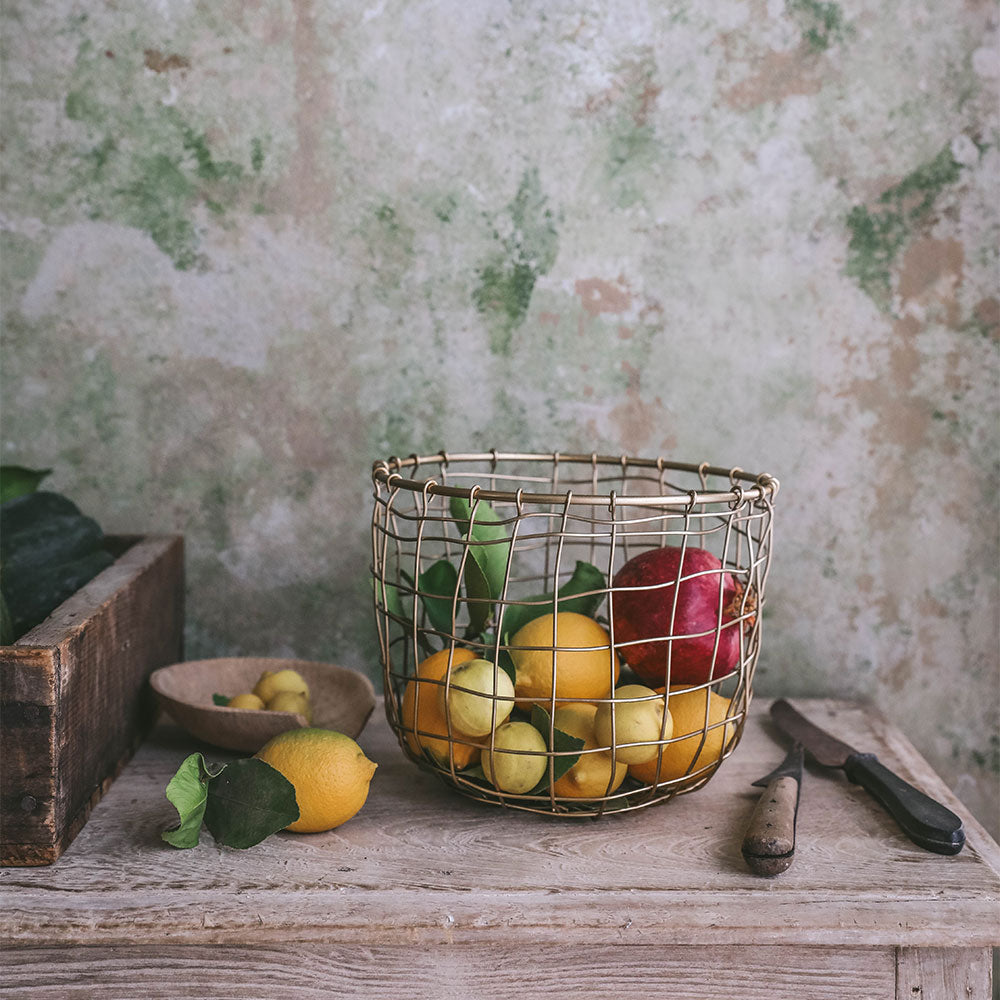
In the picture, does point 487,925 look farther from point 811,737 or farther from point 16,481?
point 16,481

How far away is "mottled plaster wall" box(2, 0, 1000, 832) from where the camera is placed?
1.06 metres

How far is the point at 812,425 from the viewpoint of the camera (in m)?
1.11

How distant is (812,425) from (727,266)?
218mm

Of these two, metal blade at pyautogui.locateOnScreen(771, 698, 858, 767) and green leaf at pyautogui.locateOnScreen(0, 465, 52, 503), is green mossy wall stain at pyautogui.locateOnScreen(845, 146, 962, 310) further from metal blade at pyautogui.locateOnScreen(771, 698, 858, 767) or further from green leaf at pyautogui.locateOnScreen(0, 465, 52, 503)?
green leaf at pyautogui.locateOnScreen(0, 465, 52, 503)

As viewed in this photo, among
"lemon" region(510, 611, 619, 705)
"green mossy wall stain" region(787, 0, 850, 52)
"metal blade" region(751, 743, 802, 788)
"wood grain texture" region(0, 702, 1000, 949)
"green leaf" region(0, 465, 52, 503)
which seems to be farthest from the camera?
"green mossy wall stain" region(787, 0, 850, 52)

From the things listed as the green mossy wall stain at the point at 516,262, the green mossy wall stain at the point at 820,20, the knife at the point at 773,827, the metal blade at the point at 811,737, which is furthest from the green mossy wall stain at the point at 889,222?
the knife at the point at 773,827

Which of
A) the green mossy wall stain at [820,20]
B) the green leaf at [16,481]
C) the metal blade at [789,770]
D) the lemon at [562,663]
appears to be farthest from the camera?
the green mossy wall stain at [820,20]

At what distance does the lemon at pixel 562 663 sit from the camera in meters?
0.74

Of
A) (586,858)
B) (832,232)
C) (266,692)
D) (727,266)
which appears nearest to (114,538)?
(266,692)

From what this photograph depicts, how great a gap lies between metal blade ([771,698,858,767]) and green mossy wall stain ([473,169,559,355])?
52cm

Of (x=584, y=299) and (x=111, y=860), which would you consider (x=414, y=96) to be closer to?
(x=584, y=299)

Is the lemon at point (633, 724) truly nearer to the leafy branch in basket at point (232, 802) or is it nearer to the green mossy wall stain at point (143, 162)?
the leafy branch in basket at point (232, 802)

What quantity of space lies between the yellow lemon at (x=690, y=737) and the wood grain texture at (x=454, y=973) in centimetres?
15

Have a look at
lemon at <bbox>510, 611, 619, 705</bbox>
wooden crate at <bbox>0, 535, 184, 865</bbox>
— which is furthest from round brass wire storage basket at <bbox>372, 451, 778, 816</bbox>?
wooden crate at <bbox>0, 535, 184, 865</bbox>
